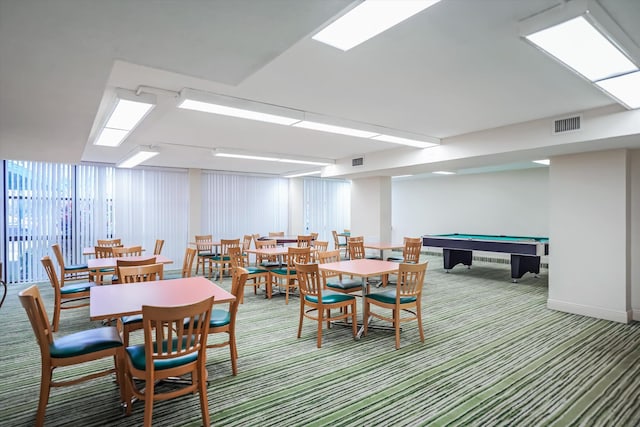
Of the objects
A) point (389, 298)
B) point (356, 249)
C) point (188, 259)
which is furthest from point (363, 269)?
point (188, 259)

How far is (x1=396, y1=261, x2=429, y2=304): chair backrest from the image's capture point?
12.5 ft

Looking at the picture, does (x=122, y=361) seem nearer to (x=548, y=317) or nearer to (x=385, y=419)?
(x=385, y=419)

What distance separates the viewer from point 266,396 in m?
2.84

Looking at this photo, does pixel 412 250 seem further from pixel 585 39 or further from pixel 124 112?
pixel 124 112

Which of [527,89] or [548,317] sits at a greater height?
[527,89]

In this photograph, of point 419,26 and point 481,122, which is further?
point 481,122

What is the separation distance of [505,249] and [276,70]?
6341mm

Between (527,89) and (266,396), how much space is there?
12.5 feet

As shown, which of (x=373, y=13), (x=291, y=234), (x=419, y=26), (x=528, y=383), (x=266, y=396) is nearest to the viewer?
(x=373, y=13)

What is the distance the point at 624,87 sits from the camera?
3148 mm

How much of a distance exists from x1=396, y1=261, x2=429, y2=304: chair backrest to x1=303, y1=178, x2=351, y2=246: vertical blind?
26.9ft

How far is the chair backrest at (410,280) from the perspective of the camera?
3.80 m

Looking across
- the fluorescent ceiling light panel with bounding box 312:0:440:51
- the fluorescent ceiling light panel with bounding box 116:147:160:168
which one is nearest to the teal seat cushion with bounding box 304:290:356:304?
the fluorescent ceiling light panel with bounding box 312:0:440:51

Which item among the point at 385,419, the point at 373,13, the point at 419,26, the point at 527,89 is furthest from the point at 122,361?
the point at 527,89
